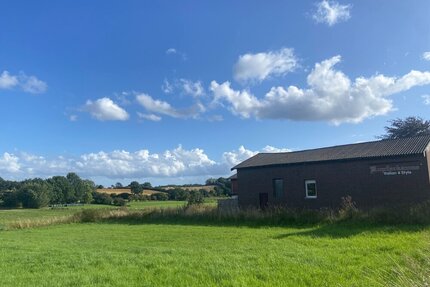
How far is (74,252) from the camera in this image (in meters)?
12.8

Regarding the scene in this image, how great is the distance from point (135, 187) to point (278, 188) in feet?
268

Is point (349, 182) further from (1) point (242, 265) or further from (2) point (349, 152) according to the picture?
(1) point (242, 265)

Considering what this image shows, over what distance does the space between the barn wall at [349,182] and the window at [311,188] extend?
300 mm

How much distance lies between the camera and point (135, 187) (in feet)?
366

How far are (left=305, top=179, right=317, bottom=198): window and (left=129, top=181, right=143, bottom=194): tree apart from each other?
79.8 m

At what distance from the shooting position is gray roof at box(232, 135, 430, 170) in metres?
28.1

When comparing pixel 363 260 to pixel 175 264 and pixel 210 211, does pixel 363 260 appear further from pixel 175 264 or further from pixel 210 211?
pixel 210 211

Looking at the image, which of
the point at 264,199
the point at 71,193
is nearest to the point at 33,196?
the point at 71,193

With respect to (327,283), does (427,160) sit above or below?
above

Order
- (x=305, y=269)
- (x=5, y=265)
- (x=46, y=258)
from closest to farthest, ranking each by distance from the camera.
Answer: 1. (x=305, y=269)
2. (x=5, y=265)
3. (x=46, y=258)

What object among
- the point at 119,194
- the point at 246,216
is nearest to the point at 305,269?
the point at 246,216

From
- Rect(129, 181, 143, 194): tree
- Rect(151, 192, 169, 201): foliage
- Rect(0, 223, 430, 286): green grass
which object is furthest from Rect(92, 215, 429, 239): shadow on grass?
Rect(129, 181, 143, 194): tree

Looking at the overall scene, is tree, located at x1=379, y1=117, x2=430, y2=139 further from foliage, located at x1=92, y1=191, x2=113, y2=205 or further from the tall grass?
foliage, located at x1=92, y1=191, x2=113, y2=205

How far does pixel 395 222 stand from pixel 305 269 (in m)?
11.3
